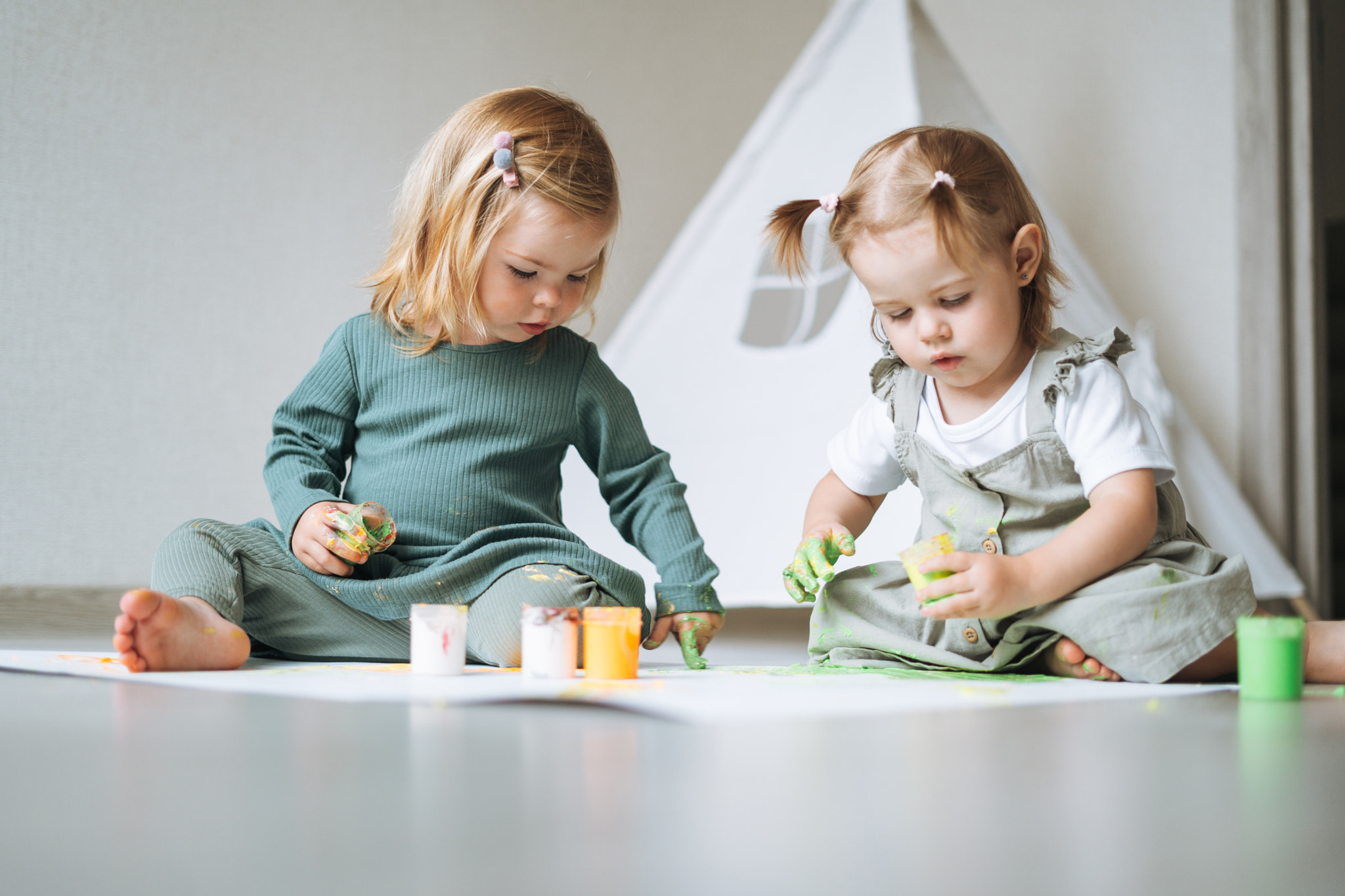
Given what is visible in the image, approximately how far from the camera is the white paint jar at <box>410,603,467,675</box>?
0.96m

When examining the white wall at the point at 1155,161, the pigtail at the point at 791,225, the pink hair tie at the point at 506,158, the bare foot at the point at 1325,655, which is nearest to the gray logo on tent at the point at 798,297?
the white wall at the point at 1155,161

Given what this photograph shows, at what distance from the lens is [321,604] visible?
1.12 metres

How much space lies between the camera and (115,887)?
344 mm

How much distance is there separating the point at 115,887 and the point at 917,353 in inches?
32.8

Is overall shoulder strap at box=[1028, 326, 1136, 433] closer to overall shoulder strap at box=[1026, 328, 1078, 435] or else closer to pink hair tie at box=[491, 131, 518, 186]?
overall shoulder strap at box=[1026, 328, 1078, 435]

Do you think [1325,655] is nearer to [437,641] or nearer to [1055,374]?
[1055,374]

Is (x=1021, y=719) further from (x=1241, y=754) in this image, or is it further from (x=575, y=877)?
(x=575, y=877)

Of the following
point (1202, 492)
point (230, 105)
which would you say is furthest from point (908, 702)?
point (230, 105)

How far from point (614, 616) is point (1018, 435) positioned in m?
0.43

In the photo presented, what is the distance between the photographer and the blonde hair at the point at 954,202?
101cm

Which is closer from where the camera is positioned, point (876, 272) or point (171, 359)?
point (876, 272)

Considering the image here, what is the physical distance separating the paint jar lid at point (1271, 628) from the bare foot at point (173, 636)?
82cm

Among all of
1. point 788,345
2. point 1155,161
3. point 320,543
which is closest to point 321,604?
point 320,543

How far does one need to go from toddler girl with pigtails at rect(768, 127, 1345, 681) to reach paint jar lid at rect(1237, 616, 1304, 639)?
13 centimetres
